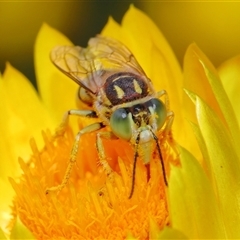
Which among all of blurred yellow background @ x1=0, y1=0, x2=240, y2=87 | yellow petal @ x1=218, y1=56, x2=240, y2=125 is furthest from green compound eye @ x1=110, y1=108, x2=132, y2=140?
blurred yellow background @ x1=0, y1=0, x2=240, y2=87

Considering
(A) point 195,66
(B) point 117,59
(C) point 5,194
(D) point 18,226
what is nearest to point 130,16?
(B) point 117,59

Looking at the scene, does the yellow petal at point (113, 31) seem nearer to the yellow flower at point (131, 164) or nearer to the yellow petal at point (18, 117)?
the yellow flower at point (131, 164)

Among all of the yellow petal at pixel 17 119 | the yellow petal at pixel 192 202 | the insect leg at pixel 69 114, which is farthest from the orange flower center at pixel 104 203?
the yellow petal at pixel 17 119

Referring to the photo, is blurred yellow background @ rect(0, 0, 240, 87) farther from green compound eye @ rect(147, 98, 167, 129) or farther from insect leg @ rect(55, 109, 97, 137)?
green compound eye @ rect(147, 98, 167, 129)

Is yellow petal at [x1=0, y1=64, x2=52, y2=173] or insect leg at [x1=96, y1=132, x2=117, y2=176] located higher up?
yellow petal at [x1=0, y1=64, x2=52, y2=173]

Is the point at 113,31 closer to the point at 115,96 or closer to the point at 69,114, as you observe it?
the point at 69,114

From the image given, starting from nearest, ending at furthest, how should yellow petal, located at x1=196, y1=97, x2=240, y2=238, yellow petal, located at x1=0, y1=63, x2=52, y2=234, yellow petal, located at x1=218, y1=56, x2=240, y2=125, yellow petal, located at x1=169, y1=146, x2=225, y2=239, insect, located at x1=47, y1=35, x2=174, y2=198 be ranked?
yellow petal, located at x1=169, y1=146, x2=225, y2=239, yellow petal, located at x1=196, y1=97, x2=240, y2=238, insect, located at x1=47, y1=35, x2=174, y2=198, yellow petal, located at x1=218, y1=56, x2=240, y2=125, yellow petal, located at x1=0, y1=63, x2=52, y2=234

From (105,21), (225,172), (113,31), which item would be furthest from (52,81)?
(225,172)
